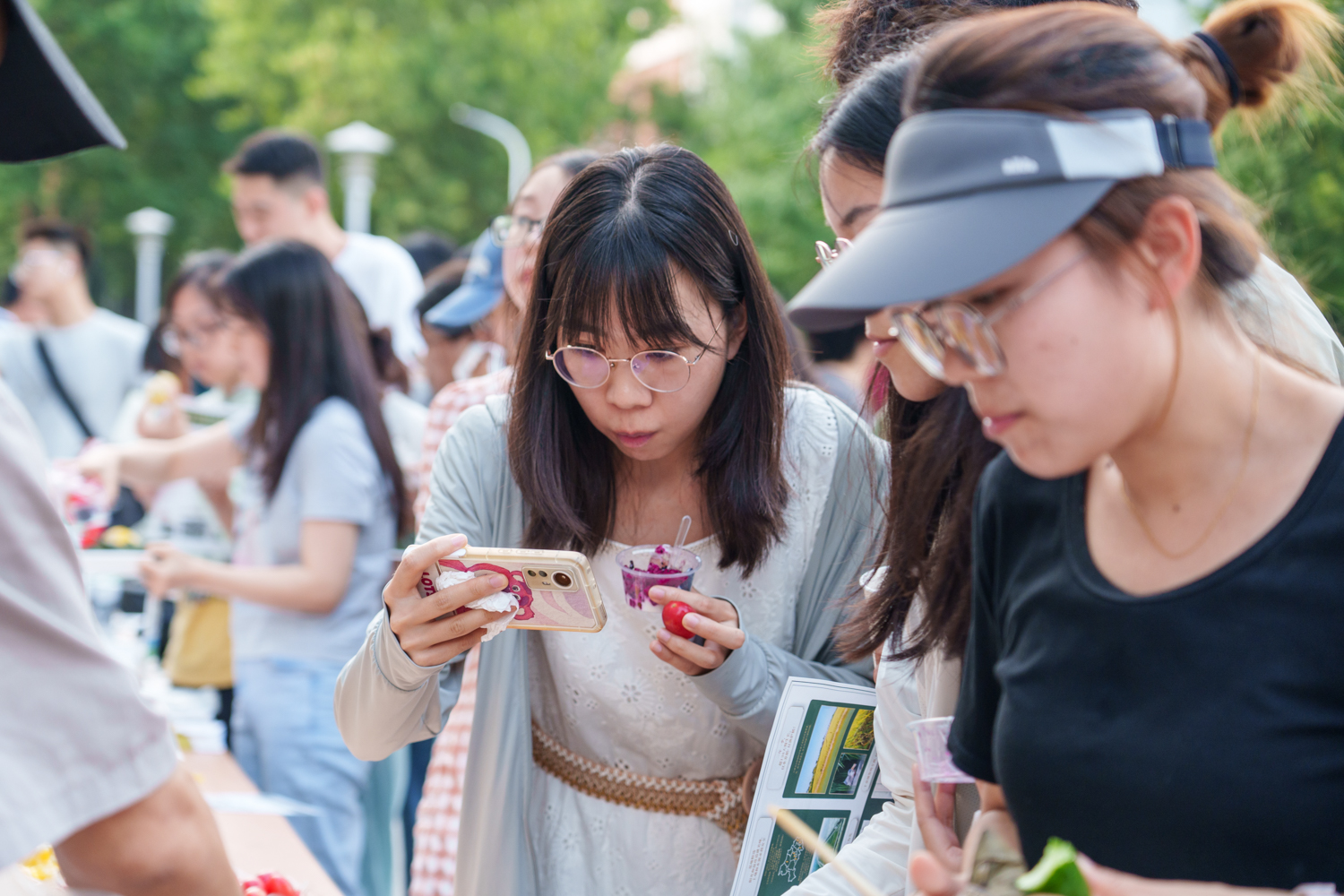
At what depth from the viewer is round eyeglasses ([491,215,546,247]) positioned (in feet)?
10.7

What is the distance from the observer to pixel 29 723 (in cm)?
125

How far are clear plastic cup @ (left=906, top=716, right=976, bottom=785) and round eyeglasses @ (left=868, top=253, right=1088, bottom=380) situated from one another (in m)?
0.62

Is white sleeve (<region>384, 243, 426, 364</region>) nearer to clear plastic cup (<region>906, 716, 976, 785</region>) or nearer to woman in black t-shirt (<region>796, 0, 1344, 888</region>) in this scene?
clear plastic cup (<region>906, 716, 976, 785</region>)

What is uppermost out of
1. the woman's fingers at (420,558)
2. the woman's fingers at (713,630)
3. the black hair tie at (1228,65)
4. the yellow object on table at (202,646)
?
the black hair tie at (1228,65)

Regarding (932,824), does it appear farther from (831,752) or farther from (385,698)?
(385,698)

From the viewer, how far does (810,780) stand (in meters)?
2.03

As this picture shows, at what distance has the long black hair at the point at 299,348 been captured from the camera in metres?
4.03

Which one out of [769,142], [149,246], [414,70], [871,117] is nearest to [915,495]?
[871,117]

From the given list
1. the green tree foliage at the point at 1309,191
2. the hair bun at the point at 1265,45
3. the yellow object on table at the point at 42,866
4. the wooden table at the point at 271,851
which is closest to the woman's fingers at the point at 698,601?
the hair bun at the point at 1265,45

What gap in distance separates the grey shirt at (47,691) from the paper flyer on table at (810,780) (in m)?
0.98

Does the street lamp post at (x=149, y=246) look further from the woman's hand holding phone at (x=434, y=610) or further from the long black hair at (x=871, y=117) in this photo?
the long black hair at (x=871, y=117)

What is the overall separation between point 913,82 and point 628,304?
83cm

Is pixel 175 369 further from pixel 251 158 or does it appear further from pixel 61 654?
pixel 61 654

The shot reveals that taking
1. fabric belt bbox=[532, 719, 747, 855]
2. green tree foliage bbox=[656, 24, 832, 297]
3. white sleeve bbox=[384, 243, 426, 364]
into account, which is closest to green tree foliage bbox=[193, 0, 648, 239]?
green tree foliage bbox=[656, 24, 832, 297]
